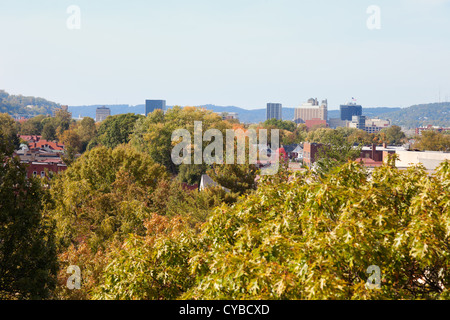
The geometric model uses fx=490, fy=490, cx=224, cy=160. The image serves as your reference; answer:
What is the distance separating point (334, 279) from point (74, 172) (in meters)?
35.7

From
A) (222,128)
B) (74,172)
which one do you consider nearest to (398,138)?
(222,128)

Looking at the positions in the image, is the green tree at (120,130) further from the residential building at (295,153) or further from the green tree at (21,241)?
the green tree at (21,241)

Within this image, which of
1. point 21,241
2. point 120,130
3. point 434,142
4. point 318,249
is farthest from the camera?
point 434,142

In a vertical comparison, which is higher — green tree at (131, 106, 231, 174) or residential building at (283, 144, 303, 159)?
green tree at (131, 106, 231, 174)

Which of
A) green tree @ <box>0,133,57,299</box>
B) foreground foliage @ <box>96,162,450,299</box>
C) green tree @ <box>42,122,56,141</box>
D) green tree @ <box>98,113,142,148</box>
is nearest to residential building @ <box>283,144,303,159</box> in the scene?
green tree @ <box>98,113,142,148</box>

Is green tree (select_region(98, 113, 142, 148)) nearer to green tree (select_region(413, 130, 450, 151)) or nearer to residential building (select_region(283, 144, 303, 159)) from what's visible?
residential building (select_region(283, 144, 303, 159))

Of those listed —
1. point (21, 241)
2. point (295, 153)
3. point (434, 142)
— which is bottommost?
point (295, 153)

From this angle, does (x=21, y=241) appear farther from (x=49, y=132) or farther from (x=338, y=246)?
(x=49, y=132)

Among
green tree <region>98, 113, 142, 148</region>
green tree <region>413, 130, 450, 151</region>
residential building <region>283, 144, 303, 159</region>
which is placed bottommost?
residential building <region>283, 144, 303, 159</region>

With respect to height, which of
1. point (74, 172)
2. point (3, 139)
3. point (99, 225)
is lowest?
point (99, 225)

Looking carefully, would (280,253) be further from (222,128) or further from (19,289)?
(222,128)

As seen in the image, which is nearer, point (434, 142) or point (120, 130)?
point (120, 130)

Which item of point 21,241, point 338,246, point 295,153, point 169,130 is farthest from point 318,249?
point 295,153

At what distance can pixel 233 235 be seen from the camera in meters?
10.5
